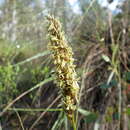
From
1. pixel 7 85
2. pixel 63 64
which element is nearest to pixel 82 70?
pixel 7 85

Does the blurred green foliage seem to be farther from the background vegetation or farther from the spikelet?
the spikelet

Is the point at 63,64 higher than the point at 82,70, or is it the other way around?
the point at 82,70

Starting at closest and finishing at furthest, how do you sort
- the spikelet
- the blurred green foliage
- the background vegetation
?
the spikelet < the background vegetation < the blurred green foliage

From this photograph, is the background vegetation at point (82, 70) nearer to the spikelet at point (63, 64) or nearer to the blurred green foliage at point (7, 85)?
the blurred green foliage at point (7, 85)

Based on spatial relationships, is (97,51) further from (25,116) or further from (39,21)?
(25,116)

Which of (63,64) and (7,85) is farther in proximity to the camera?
(7,85)

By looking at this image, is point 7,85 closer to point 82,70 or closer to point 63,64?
point 82,70

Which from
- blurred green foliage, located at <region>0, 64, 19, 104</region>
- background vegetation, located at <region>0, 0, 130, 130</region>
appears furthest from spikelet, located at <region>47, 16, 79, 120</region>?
blurred green foliage, located at <region>0, 64, 19, 104</region>

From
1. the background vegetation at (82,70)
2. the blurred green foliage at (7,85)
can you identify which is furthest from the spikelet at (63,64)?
the blurred green foliage at (7,85)
